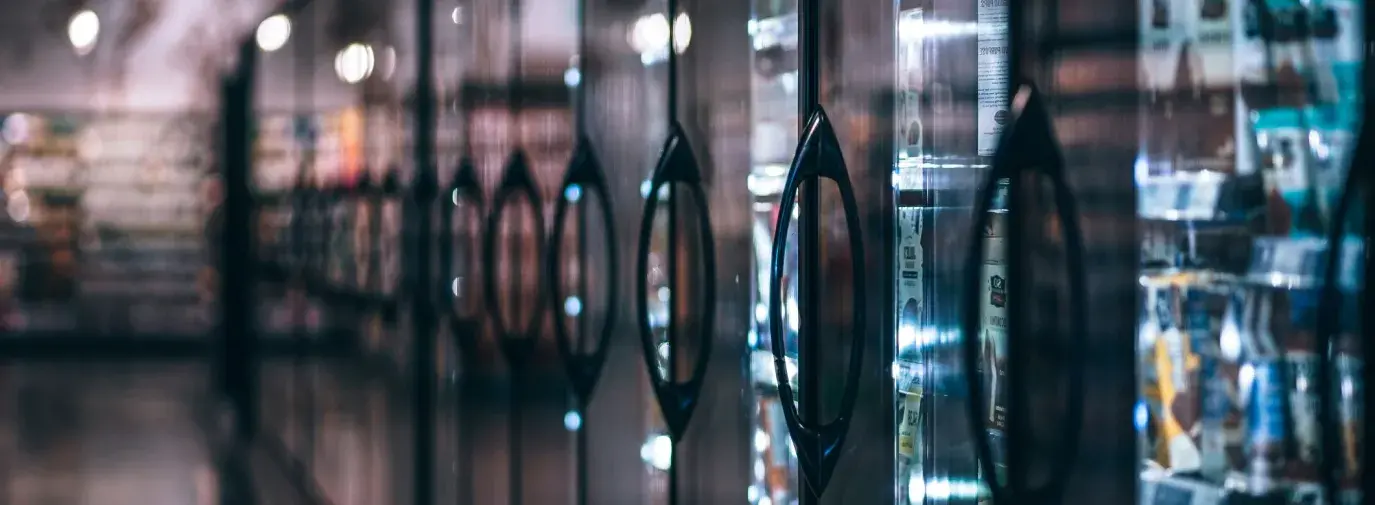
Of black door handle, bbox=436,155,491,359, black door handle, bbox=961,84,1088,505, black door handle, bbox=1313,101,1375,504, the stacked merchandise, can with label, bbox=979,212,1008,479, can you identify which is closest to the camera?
black door handle, bbox=1313,101,1375,504

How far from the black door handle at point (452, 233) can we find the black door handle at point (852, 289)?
1.33 m

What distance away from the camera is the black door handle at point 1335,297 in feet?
2.45

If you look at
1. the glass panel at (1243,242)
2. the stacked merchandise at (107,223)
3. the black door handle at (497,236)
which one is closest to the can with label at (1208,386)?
the glass panel at (1243,242)

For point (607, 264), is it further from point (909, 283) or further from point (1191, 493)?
point (1191, 493)

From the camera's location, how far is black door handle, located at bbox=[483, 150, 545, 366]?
6.87ft

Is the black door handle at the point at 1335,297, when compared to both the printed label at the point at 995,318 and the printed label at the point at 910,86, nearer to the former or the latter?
the printed label at the point at 995,318

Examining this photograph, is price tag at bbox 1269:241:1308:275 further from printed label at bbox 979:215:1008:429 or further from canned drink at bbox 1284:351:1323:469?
printed label at bbox 979:215:1008:429

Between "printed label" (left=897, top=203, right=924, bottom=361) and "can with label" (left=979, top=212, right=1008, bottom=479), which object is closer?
"can with label" (left=979, top=212, right=1008, bottom=479)

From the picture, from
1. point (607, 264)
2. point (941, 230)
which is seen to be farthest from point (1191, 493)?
point (607, 264)

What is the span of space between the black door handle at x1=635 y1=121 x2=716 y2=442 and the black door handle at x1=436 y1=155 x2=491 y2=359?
3.47 feet

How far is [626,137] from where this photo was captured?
1837 mm

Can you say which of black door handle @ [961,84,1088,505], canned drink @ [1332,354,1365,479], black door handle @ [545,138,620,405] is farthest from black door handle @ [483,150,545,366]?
canned drink @ [1332,354,1365,479]

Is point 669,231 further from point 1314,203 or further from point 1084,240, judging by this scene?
point 1314,203

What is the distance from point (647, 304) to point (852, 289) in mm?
317
